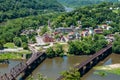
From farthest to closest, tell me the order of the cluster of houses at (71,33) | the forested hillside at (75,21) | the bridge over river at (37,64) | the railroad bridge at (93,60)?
the forested hillside at (75,21), the cluster of houses at (71,33), the railroad bridge at (93,60), the bridge over river at (37,64)

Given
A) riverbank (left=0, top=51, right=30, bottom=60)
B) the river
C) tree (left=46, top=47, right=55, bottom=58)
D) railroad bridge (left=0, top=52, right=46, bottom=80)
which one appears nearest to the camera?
railroad bridge (left=0, top=52, right=46, bottom=80)

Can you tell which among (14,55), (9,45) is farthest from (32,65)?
(9,45)

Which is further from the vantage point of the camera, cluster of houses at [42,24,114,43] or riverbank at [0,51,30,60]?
cluster of houses at [42,24,114,43]

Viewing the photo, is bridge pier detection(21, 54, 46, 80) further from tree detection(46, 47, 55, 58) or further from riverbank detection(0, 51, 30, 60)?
riverbank detection(0, 51, 30, 60)

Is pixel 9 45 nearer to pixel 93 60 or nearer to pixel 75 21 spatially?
pixel 93 60

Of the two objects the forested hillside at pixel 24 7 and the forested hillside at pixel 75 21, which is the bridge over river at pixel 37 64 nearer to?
the forested hillside at pixel 75 21

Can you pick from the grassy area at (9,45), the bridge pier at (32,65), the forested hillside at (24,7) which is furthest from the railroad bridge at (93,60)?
the forested hillside at (24,7)

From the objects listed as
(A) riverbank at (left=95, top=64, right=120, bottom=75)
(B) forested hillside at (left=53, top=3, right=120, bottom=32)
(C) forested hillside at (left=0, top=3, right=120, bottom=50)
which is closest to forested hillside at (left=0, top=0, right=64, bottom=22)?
(C) forested hillside at (left=0, top=3, right=120, bottom=50)
